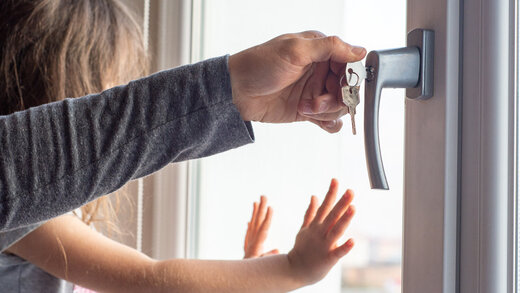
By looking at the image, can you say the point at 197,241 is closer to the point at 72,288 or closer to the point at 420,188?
the point at 72,288

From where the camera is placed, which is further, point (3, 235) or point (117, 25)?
point (117, 25)

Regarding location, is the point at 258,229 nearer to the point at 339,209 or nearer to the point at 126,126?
the point at 339,209

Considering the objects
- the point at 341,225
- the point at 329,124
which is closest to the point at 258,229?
the point at 341,225

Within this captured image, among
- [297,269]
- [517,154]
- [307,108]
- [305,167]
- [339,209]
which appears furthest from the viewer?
[305,167]

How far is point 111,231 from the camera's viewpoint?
45.3 inches

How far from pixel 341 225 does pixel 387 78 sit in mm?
255

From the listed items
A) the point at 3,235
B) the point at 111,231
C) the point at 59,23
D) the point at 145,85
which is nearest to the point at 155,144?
the point at 145,85

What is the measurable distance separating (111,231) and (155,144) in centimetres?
65

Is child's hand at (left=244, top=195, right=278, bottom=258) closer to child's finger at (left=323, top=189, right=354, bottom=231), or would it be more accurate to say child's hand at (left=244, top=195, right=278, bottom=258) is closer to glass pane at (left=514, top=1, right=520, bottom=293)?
child's finger at (left=323, top=189, right=354, bottom=231)

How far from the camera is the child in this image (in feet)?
2.73

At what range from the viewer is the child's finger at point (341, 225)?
705 mm

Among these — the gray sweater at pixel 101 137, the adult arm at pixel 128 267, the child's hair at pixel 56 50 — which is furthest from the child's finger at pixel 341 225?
the child's hair at pixel 56 50

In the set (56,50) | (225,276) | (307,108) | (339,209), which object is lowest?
(225,276)

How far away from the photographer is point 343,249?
29.0 inches
